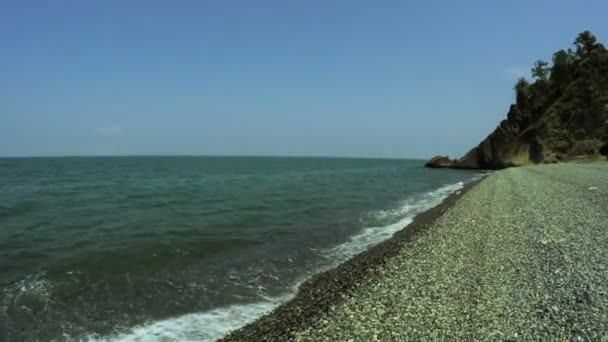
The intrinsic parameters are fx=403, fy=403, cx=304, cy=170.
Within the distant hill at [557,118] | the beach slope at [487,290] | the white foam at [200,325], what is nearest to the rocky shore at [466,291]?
the beach slope at [487,290]

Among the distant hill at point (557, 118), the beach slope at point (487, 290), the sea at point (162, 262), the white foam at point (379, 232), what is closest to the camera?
the beach slope at point (487, 290)

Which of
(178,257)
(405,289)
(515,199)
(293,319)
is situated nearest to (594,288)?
(405,289)

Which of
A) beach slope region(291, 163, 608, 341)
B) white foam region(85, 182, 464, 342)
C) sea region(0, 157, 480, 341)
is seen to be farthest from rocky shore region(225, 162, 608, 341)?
sea region(0, 157, 480, 341)

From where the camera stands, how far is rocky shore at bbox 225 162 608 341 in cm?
670

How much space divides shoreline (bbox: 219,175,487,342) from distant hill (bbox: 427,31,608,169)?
6844cm

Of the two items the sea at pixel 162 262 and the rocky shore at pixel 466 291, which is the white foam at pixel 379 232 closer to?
the sea at pixel 162 262

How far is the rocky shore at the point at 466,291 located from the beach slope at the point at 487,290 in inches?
0.7

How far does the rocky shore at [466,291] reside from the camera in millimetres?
6695

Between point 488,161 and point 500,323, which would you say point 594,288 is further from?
point 488,161

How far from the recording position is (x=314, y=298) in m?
9.84

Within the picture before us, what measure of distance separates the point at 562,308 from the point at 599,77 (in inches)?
3830

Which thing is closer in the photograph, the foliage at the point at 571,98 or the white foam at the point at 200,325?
the white foam at the point at 200,325

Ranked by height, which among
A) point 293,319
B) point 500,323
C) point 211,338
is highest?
point 500,323

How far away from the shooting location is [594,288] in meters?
7.85
